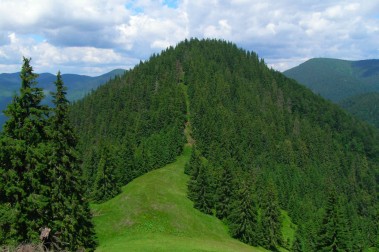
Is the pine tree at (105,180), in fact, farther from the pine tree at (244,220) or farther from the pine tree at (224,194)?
the pine tree at (244,220)

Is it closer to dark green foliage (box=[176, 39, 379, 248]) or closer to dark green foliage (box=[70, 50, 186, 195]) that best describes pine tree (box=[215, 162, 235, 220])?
dark green foliage (box=[70, 50, 186, 195])

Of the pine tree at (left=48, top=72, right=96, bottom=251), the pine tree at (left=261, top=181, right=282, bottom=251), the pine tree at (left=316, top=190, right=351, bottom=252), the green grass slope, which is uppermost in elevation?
the pine tree at (left=48, top=72, right=96, bottom=251)

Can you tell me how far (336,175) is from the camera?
17188cm

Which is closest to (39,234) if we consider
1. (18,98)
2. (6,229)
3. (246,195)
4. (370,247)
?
(6,229)

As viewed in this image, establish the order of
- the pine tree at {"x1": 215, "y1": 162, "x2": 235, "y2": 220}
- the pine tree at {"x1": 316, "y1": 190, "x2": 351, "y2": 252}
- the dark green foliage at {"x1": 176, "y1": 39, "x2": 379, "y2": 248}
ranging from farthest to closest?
the dark green foliage at {"x1": 176, "y1": 39, "x2": 379, "y2": 248}, the pine tree at {"x1": 215, "y1": 162, "x2": 235, "y2": 220}, the pine tree at {"x1": 316, "y1": 190, "x2": 351, "y2": 252}

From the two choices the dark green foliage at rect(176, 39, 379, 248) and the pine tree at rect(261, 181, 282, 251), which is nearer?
the pine tree at rect(261, 181, 282, 251)

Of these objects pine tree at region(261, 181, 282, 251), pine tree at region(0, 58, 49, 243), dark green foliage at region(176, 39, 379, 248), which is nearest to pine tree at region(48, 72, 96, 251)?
pine tree at region(0, 58, 49, 243)

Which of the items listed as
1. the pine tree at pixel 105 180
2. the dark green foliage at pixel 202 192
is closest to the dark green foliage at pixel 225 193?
the dark green foliage at pixel 202 192

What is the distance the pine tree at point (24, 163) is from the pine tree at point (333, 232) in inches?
1711

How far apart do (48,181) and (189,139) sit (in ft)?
400

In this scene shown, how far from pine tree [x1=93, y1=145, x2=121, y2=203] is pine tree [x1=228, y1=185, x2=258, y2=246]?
32.1 meters

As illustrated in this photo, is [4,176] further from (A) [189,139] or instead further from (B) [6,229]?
(A) [189,139]

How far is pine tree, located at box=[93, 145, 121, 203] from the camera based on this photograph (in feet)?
285

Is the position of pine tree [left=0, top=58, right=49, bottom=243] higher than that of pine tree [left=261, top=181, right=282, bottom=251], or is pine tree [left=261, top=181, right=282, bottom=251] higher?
pine tree [left=0, top=58, right=49, bottom=243]
